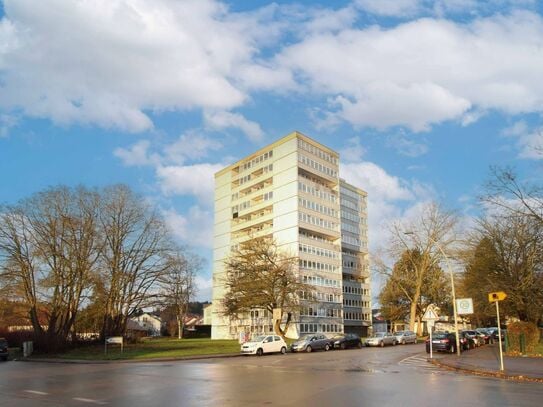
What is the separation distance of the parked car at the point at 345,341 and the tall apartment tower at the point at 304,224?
1124 inches

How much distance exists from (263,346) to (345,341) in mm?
11026

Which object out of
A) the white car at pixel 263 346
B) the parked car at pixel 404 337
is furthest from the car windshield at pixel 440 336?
the parked car at pixel 404 337

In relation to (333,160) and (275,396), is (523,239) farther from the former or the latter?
(333,160)

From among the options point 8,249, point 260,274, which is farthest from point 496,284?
point 8,249

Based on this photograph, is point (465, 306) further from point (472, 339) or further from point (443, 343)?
point (472, 339)

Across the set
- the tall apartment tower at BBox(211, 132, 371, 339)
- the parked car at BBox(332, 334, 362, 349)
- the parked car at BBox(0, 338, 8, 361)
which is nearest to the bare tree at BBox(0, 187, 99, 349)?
the parked car at BBox(0, 338, 8, 361)

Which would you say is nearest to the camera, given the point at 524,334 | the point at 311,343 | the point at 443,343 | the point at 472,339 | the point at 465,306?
the point at 465,306

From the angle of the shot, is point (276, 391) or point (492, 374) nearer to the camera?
point (276, 391)

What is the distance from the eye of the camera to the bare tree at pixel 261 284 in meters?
54.7

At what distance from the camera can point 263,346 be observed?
3966 centimetres

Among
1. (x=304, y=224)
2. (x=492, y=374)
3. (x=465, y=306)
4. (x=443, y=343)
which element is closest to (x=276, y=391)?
(x=492, y=374)

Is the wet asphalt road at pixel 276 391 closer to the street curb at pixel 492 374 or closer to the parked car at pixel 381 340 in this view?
the street curb at pixel 492 374

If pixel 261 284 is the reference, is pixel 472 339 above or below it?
below

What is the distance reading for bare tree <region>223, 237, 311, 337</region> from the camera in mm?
54722
